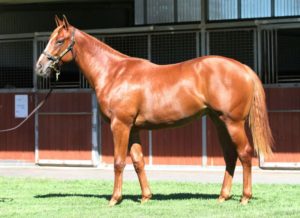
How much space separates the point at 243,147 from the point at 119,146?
5.45 ft

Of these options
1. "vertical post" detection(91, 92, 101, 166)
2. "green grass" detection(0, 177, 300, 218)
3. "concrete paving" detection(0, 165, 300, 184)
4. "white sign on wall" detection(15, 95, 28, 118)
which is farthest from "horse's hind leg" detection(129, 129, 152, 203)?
"white sign on wall" detection(15, 95, 28, 118)

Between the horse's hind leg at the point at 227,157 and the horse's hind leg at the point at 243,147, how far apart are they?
0.30 m

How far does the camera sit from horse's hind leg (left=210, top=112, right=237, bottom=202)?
345 inches

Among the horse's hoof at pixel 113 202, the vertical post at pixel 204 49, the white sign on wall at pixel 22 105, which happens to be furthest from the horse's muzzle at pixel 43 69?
the white sign on wall at pixel 22 105

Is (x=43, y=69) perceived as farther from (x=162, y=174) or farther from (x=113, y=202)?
(x=162, y=174)

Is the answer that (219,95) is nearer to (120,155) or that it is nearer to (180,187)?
(120,155)

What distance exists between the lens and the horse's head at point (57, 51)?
350 inches

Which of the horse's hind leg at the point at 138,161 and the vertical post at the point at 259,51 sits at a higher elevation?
the vertical post at the point at 259,51

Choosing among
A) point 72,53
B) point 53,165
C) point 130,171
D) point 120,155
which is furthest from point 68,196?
point 53,165

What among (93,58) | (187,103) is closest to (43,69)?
(93,58)

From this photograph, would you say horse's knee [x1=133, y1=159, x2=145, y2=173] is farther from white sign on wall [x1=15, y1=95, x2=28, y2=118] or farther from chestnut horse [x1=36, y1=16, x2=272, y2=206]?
white sign on wall [x1=15, y1=95, x2=28, y2=118]

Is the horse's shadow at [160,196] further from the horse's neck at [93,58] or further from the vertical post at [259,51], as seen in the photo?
the vertical post at [259,51]

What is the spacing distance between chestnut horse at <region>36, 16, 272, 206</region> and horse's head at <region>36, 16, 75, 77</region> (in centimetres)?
3

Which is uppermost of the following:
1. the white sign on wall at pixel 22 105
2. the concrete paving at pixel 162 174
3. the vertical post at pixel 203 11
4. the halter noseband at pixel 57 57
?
the vertical post at pixel 203 11
